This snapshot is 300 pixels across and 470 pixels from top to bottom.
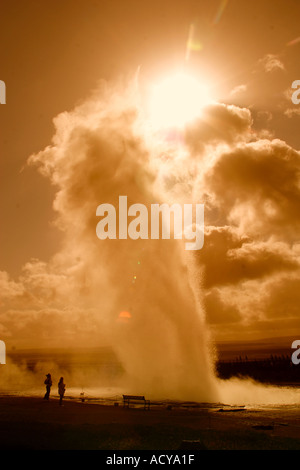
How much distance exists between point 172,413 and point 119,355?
1761cm

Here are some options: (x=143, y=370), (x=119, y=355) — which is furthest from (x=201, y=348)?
(x=119, y=355)

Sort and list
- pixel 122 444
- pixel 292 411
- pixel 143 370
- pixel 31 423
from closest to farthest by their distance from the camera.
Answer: pixel 122 444
pixel 31 423
pixel 292 411
pixel 143 370

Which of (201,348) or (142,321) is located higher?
(142,321)

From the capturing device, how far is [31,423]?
1590 cm

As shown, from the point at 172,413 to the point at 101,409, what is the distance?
4.26 m

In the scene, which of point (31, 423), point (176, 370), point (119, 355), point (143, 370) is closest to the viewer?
point (31, 423)

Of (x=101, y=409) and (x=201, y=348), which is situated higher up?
(x=201, y=348)
